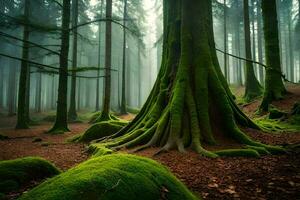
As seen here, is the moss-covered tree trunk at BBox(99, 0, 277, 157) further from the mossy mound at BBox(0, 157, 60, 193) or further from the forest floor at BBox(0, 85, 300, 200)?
the mossy mound at BBox(0, 157, 60, 193)

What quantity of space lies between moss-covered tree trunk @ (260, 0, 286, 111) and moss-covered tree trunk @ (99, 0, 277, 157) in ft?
16.2

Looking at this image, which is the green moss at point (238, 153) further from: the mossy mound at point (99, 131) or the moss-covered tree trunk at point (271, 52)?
the moss-covered tree trunk at point (271, 52)

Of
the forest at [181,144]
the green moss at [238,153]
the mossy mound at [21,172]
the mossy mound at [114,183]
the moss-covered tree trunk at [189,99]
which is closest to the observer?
the mossy mound at [114,183]

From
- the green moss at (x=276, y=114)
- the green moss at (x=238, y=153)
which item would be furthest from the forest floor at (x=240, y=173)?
the green moss at (x=276, y=114)

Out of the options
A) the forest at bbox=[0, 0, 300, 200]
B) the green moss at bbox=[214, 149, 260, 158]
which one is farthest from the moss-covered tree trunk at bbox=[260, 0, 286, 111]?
the green moss at bbox=[214, 149, 260, 158]

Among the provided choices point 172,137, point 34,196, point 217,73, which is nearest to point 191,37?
point 217,73

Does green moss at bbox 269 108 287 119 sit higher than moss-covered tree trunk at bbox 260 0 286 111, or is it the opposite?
Result: moss-covered tree trunk at bbox 260 0 286 111

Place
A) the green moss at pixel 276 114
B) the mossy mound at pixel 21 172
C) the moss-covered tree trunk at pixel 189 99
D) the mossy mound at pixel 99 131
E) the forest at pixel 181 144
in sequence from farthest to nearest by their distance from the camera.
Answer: the mossy mound at pixel 99 131 < the green moss at pixel 276 114 < the moss-covered tree trunk at pixel 189 99 < the mossy mound at pixel 21 172 < the forest at pixel 181 144

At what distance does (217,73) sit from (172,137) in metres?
3.07

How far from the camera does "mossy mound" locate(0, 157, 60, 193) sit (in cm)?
418

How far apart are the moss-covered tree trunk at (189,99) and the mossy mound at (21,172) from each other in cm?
315

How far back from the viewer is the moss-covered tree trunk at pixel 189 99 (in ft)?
25.2

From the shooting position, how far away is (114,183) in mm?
2973

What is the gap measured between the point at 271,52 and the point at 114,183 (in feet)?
41.8
